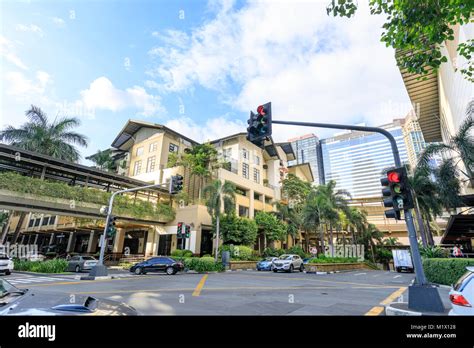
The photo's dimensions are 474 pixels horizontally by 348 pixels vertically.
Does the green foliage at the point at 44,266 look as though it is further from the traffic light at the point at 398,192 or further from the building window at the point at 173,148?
the traffic light at the point at 398,192

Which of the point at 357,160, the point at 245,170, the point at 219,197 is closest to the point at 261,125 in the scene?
the point at 219,197

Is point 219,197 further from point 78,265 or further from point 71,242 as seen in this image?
point 71,242

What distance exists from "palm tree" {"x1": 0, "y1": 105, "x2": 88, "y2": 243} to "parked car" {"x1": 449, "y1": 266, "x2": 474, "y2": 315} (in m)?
29.1

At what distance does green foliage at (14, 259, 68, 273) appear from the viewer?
63.9ft

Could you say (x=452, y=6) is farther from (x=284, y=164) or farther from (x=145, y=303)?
(x=284, y=164)

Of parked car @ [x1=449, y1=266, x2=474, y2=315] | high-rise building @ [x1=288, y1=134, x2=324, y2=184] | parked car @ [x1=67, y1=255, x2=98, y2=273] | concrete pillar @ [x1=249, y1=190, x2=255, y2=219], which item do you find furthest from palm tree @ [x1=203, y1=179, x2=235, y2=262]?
high-rise building @ [x1=288, y1=134, x2=324, y2=184]

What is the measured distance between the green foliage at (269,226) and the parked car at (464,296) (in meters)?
30.7

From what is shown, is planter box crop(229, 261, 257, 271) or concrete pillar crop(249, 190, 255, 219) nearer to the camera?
planter box crop(229, 261, 257, 271)

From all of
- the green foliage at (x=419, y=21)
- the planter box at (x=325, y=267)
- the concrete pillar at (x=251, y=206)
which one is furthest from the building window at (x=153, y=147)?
the green foliage at (x=419, y=21)

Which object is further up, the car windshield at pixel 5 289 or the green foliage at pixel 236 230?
the green foliage at pixel 236 230

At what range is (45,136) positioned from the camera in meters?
24.5

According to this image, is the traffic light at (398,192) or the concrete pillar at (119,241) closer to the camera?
the traffic light at (398,192)

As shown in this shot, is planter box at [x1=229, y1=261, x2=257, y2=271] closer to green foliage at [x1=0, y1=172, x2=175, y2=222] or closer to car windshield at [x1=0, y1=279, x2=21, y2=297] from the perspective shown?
green foliage at [x1=0, y1=172, x2=175, y2=222]

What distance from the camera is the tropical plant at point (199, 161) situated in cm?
3294
